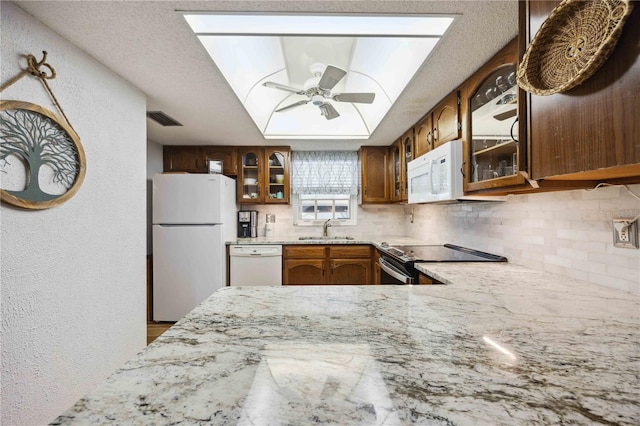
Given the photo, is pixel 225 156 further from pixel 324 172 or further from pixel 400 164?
pixel 400 164

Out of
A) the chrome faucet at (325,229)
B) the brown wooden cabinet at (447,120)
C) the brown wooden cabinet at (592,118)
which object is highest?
the brown wooden cabinet at (447,120)

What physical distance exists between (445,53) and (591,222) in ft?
3.65

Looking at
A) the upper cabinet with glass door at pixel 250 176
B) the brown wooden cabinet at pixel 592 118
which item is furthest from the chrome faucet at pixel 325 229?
the brown wooden cabinet at pixel 592 118

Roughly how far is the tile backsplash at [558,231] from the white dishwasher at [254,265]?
73.9 inches

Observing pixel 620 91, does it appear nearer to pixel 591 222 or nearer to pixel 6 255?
pixel 591 222

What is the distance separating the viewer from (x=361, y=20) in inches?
53.1

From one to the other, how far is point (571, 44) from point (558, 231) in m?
1.07

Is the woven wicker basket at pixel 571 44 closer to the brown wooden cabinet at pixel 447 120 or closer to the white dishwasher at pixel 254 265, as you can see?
the brown wooden cabinet at pixel 447 120

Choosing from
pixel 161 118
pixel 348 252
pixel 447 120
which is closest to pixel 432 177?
pixel 447 120

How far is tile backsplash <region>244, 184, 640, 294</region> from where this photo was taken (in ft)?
3.78

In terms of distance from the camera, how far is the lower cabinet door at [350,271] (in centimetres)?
327

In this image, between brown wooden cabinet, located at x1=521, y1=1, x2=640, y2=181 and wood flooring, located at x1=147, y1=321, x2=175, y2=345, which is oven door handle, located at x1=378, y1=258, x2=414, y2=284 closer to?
brown wooden cabinet, located at x1=521, y1=1, x2=640, y2=181

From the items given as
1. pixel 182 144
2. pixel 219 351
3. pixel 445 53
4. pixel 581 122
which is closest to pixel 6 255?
pixel 219 351

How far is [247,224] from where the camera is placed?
3.69 metres
